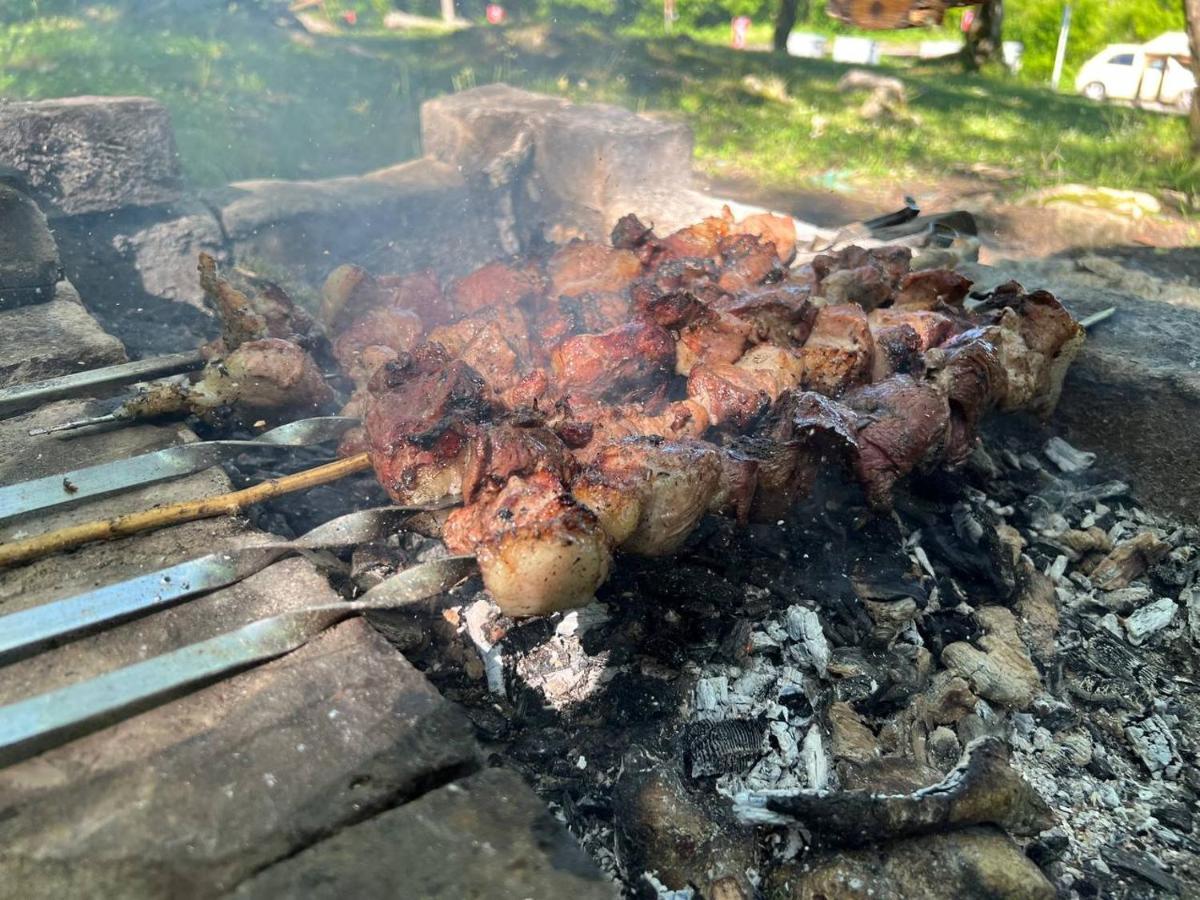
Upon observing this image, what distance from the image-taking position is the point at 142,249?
18.1 ft

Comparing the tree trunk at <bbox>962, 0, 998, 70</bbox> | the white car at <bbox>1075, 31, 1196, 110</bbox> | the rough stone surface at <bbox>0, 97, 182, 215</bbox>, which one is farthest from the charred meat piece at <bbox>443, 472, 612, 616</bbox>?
the white car at <bbox>1075, 31, 1196, 110</bbox>

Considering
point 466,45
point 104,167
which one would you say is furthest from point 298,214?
point 466,45

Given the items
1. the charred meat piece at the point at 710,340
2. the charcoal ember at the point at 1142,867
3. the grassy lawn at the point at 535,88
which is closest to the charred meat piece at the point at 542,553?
the charred meat piece at the point at 710,340

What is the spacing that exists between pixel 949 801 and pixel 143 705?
2.13 meters

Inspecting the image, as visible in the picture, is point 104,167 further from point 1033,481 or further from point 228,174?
point 1033,481

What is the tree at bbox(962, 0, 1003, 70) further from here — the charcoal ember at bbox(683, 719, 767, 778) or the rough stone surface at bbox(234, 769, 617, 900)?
the rough stone surface at bbox(234, 769, 617, 900)

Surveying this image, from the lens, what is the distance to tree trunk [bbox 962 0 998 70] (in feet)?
62.1

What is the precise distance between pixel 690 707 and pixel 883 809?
66cm

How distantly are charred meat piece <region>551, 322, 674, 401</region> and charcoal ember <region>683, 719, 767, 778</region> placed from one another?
143cm

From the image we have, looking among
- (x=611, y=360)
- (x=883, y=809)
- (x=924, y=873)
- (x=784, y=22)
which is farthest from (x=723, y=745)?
(x=784, y=22)

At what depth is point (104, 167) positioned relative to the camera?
535 cm

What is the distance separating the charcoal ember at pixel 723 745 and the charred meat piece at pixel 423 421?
1152mm

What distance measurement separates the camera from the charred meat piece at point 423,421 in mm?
2889

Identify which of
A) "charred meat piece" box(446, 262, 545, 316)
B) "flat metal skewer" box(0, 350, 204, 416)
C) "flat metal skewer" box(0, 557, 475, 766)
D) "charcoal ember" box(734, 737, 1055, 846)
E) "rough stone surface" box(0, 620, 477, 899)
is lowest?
"charcoal ember" box(734, 737, 1055, 846)
